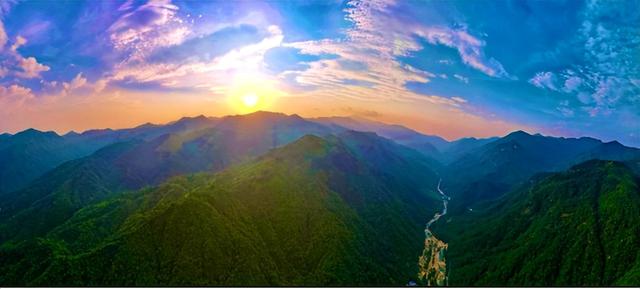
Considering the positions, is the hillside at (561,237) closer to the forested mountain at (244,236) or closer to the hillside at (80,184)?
the forested mountain at (244,236)

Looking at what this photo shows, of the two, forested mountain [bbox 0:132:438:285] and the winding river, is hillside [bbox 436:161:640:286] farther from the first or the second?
forested mountain [bbox 0:132:438:285]

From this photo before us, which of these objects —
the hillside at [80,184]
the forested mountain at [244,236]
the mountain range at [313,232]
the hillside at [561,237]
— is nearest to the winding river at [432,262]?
the mountain range at [313,232]

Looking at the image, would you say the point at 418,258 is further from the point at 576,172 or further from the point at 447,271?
the point at 576,172

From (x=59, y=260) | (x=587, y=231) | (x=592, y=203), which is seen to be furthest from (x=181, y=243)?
(x=592, y=203)

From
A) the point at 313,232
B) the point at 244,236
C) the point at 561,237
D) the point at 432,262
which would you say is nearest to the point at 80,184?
the point at 244,236

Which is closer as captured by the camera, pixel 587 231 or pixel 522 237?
pixel 587 231
